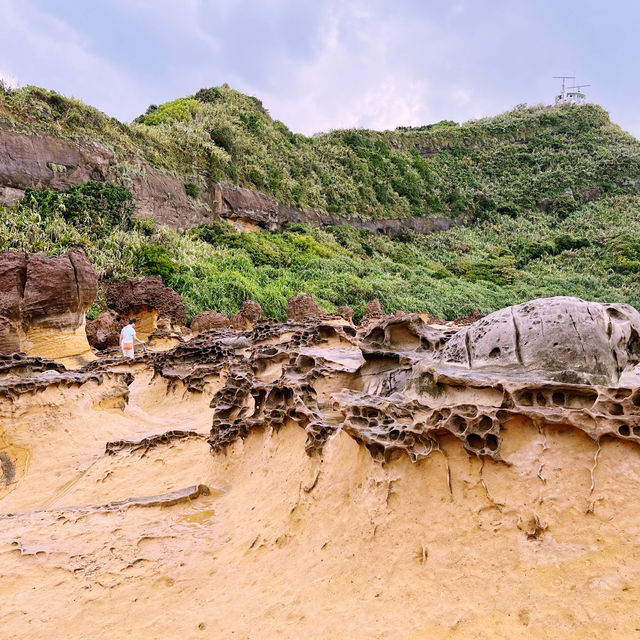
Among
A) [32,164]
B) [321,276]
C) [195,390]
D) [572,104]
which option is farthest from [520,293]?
[572,104]

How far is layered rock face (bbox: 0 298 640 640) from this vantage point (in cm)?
218

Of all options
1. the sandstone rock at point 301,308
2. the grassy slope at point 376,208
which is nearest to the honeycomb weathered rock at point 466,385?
the sandstone rock at point 301,308

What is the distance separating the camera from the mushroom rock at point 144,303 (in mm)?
11938

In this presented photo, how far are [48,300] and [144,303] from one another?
3315mm

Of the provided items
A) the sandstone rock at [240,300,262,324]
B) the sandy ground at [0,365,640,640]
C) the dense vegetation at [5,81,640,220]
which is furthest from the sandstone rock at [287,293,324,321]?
the dense vegetation at [5,81,640,220]

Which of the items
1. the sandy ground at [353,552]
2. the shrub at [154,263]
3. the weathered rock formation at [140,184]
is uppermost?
the weathered rock formation at [140,184]

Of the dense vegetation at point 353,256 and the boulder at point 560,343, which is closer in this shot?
the boulder at point 560,343

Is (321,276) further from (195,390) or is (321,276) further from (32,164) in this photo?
(195,390)

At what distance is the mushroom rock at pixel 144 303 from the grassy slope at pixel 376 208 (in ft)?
9.71

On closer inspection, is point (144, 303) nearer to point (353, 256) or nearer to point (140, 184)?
point (140, 184)

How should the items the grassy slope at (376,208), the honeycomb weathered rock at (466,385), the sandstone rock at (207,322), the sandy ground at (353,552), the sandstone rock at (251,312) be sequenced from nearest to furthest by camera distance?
the sandy ground at (353,552), the honeycomb weathered rock at (466,385), the sandstone rock at (207,322), the sandstone rock at (251,312), the grassy slope at (376,208)

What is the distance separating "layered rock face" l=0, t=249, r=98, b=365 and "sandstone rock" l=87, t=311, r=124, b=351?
2.01m

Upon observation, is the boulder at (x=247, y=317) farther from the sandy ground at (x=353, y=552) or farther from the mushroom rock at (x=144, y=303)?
the sandy ground at (x=353, y=552)

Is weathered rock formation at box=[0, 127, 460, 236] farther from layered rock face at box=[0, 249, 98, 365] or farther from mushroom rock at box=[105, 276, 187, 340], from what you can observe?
layered rock face at box=[0, 249, 98, 365]
